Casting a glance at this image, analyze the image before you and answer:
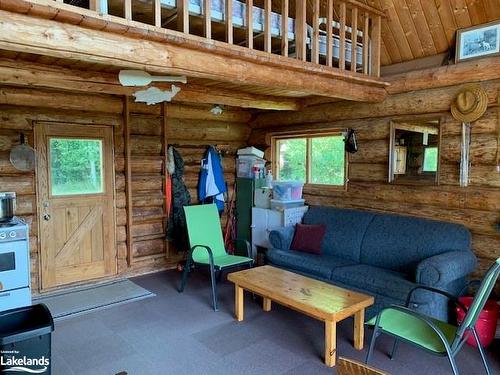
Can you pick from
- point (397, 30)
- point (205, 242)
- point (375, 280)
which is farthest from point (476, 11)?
point (205, 242)

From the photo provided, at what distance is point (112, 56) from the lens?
8.23 feet

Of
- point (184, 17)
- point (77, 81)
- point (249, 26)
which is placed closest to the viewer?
point (184, 17)

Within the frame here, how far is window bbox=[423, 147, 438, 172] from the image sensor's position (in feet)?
13.2

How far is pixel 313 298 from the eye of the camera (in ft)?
10.3

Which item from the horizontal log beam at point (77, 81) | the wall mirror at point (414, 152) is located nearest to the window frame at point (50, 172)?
the horizontal log beam at point (77, 81)

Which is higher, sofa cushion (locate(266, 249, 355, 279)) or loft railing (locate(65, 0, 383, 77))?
loft railing (locate(65, 0, 383, 77))

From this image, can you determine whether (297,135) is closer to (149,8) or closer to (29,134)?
(149,8)

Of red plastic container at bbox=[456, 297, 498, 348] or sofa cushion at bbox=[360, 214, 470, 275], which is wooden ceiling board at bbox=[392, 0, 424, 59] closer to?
sofa cushion at bbox=[360, 214, 470, 275]

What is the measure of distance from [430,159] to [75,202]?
13.3 feet

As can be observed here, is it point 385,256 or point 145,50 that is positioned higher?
point 145,50

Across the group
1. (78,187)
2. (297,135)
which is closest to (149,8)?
(78,187)

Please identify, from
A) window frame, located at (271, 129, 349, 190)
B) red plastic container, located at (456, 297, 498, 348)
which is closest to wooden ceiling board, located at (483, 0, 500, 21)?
window frame, located at (271, 129, 349, 190)

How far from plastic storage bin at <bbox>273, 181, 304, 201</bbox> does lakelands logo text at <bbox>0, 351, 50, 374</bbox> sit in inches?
133

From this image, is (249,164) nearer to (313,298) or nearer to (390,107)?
(390,107)
